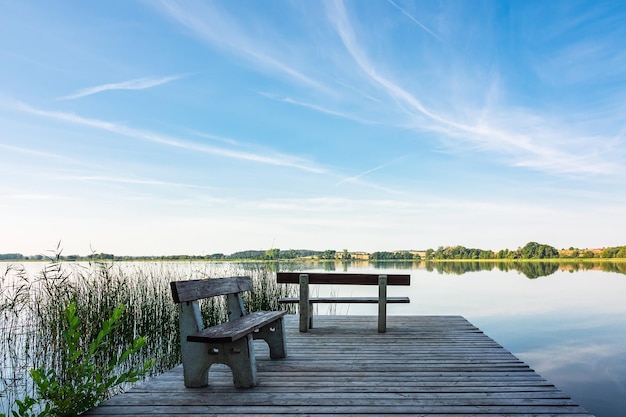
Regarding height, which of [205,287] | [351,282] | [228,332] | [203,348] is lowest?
[203,348]

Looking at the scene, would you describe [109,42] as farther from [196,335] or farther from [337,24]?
[196,335]

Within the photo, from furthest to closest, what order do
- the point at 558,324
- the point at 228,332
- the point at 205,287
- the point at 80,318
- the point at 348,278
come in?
the point at 558,324, the point at 80,318, the point at 348,278, the point at 205,287, the point at 228,332

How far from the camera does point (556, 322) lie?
11.0 metres

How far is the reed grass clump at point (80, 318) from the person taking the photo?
558 centimetres

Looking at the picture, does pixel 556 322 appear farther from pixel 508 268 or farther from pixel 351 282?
pixel 508 268

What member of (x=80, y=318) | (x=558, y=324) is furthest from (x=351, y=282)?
(x=558, y=324)

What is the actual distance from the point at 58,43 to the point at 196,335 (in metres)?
12.2

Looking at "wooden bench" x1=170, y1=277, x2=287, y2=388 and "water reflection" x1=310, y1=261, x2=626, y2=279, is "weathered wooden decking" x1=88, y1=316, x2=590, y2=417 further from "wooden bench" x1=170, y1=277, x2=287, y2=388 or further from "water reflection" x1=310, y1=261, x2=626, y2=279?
"water reflection" x1=310, y1=261, x2=626, y2=279

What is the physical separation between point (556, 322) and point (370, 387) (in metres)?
10.2

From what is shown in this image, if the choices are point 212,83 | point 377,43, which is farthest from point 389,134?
point 212,83

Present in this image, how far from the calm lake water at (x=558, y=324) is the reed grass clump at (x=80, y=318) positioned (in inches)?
178

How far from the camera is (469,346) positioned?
454cm

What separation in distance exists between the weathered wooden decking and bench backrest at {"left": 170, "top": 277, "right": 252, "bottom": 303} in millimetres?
683

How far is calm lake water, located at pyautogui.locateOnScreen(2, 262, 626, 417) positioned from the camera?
6.13m
